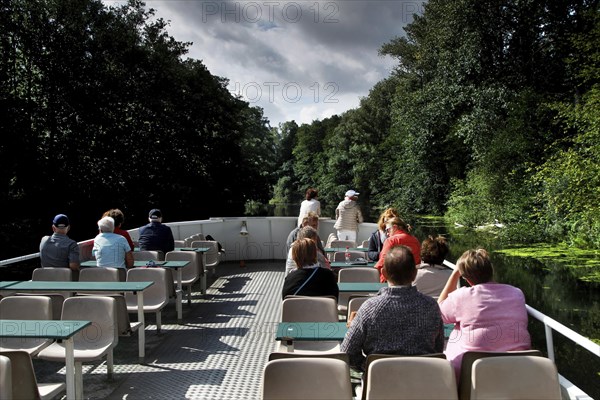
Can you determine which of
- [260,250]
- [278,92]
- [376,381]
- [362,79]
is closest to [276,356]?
[376,381]

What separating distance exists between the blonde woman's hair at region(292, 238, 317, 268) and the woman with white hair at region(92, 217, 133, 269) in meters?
2.86

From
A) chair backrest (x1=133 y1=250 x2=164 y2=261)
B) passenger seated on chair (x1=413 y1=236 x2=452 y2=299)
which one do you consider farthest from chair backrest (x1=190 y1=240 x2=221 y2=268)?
passenger seated on chair (x1=413 y1=236 x2=452 y2=299)

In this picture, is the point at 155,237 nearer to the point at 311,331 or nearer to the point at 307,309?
the point at 307,309

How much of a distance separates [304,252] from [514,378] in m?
2.21

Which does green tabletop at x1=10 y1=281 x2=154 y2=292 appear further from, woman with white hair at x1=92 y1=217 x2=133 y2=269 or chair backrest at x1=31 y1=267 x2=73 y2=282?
woman with white hair at x1=92 y1=217 x2=133 y2=269

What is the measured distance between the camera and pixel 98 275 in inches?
229

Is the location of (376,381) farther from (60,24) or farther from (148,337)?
(60,24)

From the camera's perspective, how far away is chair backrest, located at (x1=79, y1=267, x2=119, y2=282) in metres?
5.79

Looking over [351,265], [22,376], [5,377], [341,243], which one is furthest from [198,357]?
[341,243]

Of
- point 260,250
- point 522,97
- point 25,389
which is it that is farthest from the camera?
point 522,97

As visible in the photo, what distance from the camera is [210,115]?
34.4m

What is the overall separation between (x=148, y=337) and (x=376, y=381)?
4275 millimetres

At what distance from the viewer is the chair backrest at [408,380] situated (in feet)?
8.55

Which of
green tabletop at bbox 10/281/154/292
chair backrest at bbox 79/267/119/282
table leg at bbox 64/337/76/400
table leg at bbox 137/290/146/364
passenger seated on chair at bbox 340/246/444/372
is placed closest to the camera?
passenger seated on chair at bbox 340/246/444/372
